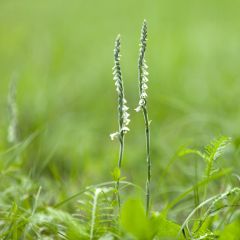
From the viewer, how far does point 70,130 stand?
16.4 feet

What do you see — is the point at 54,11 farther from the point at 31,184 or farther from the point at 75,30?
the point at 31,184

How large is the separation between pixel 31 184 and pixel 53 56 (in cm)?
398

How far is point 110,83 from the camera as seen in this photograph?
7438mm

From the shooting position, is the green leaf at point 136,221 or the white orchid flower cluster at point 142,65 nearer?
the green leaf at point 136,221

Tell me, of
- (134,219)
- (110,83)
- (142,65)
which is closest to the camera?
(134,219)

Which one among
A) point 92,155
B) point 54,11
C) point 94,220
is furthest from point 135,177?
point 54,11

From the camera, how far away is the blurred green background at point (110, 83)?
4.30 metres

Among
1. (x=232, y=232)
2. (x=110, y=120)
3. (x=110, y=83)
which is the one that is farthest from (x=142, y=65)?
(x=110, y=83)

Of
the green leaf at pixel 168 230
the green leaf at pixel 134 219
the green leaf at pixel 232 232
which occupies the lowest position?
the green leaf at pixel 168 230

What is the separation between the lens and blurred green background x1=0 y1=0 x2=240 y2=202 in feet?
14.1

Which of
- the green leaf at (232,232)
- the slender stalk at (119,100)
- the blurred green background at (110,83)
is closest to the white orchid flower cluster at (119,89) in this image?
the slender stalk at (119,100)

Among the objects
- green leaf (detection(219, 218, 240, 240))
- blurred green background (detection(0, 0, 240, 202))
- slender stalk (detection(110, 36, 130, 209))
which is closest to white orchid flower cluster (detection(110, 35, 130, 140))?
slender stalk (detection(110, 36, 130, 209))

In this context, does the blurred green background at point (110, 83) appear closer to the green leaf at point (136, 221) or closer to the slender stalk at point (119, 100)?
the slender stalk at point (119, 100)

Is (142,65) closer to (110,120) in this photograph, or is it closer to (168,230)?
(168,230)
